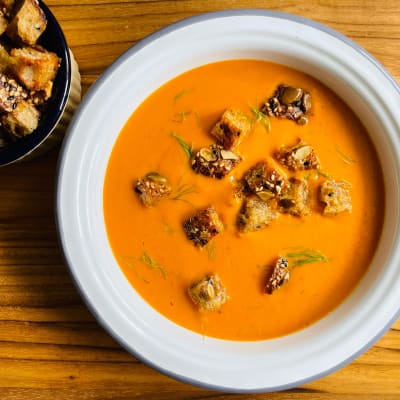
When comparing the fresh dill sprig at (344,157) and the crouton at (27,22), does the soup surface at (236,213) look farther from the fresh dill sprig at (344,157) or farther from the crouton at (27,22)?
the crouton at (27,22)

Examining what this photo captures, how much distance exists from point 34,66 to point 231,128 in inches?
21.0

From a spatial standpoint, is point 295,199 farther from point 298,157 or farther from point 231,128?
point 231,128

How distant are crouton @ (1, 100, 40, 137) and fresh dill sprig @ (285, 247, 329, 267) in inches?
30.5

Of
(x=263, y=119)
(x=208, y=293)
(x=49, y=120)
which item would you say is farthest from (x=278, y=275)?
(x=49, y=120)

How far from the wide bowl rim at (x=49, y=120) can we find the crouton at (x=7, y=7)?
10cm

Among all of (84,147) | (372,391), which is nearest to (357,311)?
(372,391)

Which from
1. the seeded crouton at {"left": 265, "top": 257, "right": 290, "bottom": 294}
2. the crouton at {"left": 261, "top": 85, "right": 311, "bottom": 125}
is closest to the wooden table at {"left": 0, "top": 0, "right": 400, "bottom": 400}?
the crouton at {"left": 261, "top": 85, "right": 311, "bottom": 125}

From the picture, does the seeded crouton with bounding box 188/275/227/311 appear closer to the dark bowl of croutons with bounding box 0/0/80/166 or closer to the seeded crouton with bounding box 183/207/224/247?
the seeded crouton with bounding box 183/207/224/247

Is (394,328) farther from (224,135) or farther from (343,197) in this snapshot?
(224,135)

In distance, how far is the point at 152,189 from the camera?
154 centimetres

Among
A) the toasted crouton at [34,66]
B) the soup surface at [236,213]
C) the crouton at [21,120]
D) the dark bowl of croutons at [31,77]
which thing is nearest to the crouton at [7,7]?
the dark bowl of croutons at [31,77]

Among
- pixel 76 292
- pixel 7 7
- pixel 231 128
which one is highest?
pixel 7 7

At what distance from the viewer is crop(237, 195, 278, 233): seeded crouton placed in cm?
152

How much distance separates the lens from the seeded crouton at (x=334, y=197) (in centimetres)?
152
